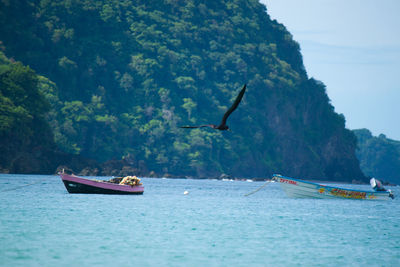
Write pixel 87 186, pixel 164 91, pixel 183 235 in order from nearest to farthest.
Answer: pixel 183 235 → pixel 87 186 → pixel 164 91

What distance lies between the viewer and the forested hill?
150625 mm

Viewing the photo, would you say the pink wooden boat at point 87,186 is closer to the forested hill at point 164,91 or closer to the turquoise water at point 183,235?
the turquoise water at point 183,235

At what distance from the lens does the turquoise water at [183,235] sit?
2703cm

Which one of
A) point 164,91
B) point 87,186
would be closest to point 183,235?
point 87,186

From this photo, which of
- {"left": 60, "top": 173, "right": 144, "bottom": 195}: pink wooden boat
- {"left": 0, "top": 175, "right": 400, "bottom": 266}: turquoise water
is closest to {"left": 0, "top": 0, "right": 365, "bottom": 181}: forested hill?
{"left": 60, "top": 173, "right": 144, "bottom": 195}: pink wooden boat

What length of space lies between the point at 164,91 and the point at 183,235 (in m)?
135

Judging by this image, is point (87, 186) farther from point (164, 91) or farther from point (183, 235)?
point (164, 91)

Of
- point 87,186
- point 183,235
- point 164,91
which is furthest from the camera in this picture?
point 164,91

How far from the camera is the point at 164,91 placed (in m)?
169

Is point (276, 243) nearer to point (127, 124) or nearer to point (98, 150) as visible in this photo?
point (98, 150)

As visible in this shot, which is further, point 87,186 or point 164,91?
point 164,91

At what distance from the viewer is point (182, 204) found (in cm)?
5881

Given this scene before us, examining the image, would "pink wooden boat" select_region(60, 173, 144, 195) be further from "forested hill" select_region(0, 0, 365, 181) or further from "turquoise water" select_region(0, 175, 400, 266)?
"forested hill" select_region(0, 0, 365, 181)

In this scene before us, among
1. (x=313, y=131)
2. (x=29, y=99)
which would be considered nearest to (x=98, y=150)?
(x=29, y=99)
